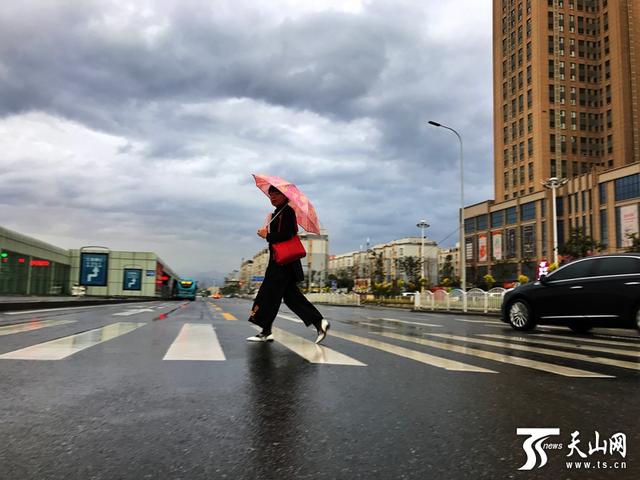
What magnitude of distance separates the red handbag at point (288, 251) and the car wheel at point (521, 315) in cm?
590

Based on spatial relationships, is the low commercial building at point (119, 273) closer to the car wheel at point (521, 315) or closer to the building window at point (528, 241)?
the building window at point (528, 241)

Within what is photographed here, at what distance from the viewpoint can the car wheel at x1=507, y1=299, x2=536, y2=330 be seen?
9.89m

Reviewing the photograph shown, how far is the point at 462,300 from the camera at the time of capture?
1017 inches

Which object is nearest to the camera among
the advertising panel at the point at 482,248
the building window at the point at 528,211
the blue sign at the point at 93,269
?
the blue sign at the point at 93,269

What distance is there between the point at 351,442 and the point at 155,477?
0.91m

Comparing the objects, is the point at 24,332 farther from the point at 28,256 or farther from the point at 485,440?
the point at 28,256

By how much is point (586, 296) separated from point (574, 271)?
588 mm

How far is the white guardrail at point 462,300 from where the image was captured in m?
23.1

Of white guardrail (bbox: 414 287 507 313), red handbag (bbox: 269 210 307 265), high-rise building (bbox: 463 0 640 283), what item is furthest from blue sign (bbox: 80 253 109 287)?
red handbag (bbox: 269 210 307 265)

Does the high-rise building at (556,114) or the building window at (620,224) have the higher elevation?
the high-rise building at (556,114)

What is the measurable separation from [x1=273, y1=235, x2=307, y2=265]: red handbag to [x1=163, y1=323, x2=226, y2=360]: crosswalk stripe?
1293 mm

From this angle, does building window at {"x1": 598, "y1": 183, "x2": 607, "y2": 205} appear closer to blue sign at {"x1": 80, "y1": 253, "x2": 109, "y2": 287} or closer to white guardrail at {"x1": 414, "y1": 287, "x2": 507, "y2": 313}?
white guardrail at {"x1": 414, "y1": 287, "x2": 507, "y2": 313}

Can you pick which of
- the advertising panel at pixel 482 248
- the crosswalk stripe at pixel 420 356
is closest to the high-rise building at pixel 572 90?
the advertising panel at pixel 482 248

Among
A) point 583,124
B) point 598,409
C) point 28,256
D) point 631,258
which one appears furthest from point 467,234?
point 598,409
